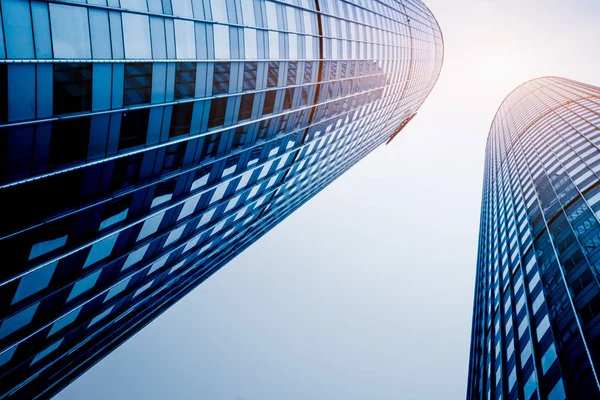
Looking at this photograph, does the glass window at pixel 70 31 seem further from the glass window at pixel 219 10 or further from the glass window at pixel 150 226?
the glass window at pixel 150 226

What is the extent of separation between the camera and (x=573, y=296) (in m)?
23.7

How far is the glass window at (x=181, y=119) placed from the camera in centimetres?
1750

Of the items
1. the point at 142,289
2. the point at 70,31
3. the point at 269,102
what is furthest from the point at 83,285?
the point at 269,102

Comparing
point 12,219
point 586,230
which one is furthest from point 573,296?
point 12,219

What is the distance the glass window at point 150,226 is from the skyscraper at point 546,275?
24568 millimetres

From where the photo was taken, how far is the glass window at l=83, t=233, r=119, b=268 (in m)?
19.6

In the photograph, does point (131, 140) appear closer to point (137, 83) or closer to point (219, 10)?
point (137, 83)

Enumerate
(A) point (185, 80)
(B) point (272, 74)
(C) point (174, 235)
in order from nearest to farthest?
(A) point (185, 80), (B) point (272, 74), (C) point (174, 235)

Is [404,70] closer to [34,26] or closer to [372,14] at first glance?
[372,14]

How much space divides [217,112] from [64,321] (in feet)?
52.7

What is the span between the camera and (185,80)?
17.1 metres

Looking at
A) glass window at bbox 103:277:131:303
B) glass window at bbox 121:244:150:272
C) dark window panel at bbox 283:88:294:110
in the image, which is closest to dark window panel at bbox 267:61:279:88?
dark window panel at bbox 283:88:294:110

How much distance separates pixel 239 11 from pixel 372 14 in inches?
1149

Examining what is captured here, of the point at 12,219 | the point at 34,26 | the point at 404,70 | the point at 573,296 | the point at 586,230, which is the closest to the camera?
the point at 34,26
